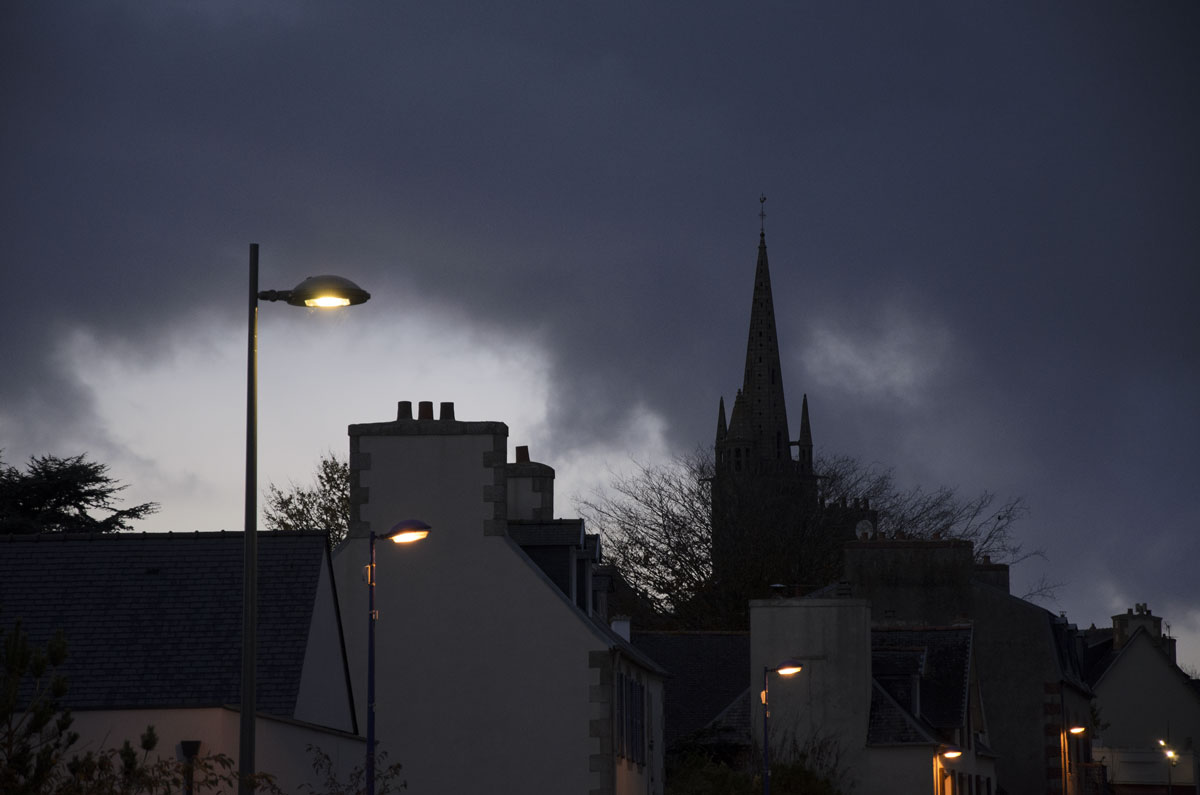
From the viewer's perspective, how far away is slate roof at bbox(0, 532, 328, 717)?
2091 centimetres

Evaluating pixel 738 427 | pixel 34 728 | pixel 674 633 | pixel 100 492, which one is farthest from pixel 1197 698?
pixel 738 427

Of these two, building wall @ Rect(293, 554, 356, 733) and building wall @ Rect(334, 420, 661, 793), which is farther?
building wall @ Rect(334, 420, 661, 793)

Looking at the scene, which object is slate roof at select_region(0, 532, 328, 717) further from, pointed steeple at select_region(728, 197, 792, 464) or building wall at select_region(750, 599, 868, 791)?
pointed steeple at select_region(728, 197, 792, 464)

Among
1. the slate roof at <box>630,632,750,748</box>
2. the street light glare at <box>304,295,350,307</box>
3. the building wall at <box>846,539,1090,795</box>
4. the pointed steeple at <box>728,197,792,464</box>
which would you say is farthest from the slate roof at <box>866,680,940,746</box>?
the pointed steeple at <box>728,197,792,464</box>

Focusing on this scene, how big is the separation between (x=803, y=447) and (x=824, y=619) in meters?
133

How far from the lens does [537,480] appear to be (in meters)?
32.5

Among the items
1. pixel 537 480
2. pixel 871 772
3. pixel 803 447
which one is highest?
pixel 803 447

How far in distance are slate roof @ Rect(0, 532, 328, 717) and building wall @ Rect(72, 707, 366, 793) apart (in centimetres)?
14

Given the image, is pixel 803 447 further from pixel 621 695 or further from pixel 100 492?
pixel 621 695

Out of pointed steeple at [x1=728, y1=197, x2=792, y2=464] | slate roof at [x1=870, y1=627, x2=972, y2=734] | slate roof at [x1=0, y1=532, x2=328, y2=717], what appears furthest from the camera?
pointed steeple at [x1=728, y1=197, x2=792, y2=464]

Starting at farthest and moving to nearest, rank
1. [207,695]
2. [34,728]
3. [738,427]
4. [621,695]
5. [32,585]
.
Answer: [738,427] < [621,695] < [32,585] < [207,695] < [34,728]

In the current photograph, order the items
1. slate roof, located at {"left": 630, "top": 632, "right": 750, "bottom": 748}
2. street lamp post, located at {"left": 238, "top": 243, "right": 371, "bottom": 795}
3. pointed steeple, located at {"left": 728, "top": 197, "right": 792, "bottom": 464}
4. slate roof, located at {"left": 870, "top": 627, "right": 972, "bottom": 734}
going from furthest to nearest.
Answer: pointed steeple, located at {"left": 728, "top": 197, "right": 792, "bottom": 464} < slate roof, located at {"left": 630, "top": 632, "right": 750, "bottom": 748} < slate roof, located at {"left": 870, "top": 627, "right": 972, "bottom": 734} < street lamp post, located at {"left": 238, "top": 243, "right": 371, "bottom": 795}

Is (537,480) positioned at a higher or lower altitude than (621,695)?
higher

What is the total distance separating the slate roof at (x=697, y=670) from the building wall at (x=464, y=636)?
1479 centimetres
